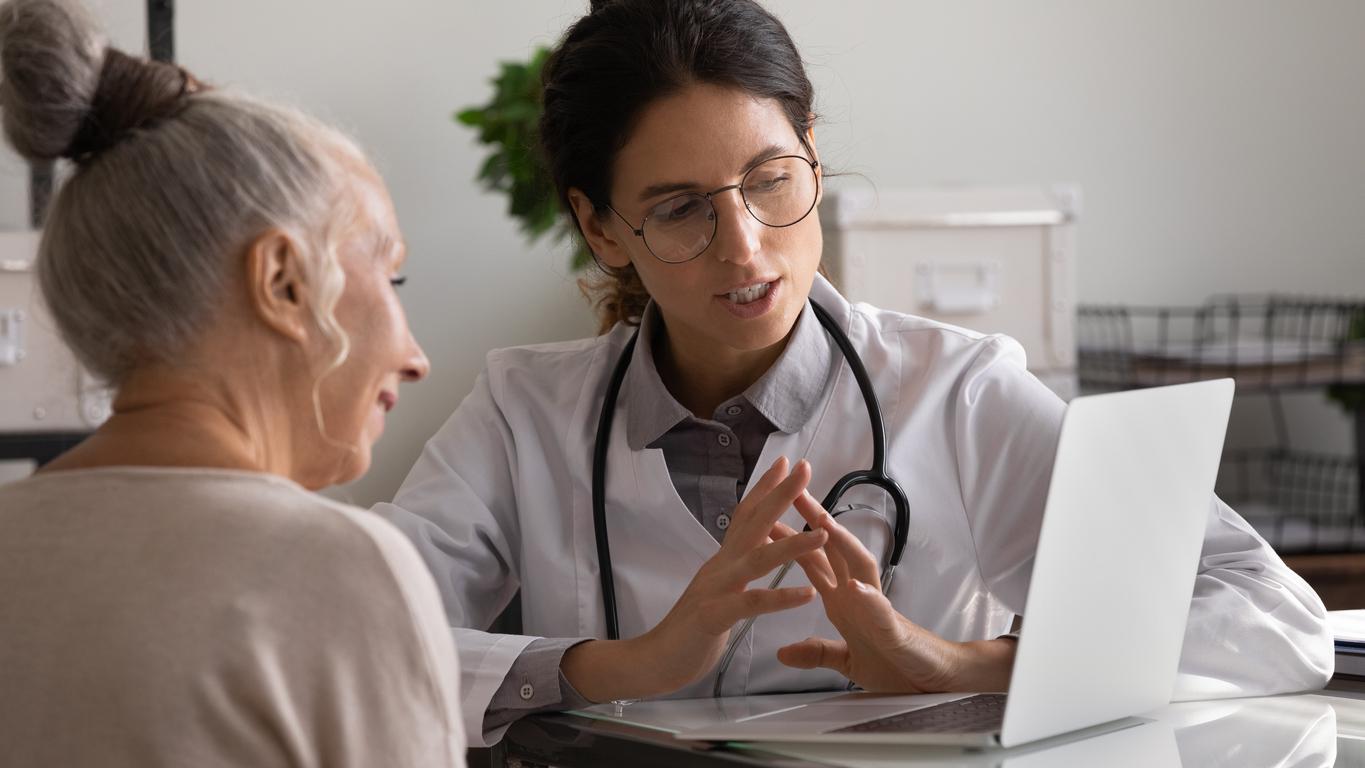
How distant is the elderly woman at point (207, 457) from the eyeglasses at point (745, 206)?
47 cm

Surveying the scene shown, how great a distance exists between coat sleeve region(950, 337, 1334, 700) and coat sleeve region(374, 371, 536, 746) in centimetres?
45

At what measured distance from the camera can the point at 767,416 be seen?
4.30 ft

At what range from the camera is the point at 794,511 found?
1.28 meters

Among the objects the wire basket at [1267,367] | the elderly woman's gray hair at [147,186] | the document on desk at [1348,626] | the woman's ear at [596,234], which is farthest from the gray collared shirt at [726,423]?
the wire basket at [1267,367]

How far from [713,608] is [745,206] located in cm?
40

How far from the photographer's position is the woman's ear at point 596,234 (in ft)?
4.61

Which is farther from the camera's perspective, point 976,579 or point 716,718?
point 976,579

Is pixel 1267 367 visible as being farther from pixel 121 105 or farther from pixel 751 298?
pixel 121 105

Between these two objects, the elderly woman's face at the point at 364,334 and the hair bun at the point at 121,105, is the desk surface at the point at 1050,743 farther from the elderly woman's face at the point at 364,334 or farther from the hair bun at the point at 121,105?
the hair bun at the point at 121,105

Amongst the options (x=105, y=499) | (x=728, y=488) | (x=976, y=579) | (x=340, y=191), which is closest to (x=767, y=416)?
(x=728, y=488)

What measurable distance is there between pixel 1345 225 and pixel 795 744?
118 inches

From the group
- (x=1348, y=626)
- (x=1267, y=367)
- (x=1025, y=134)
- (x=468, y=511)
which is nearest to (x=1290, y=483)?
(x=1267, y=367)

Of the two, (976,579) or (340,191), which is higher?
(340,191)

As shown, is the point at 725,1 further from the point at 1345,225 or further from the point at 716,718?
→ the point at 1345,225
